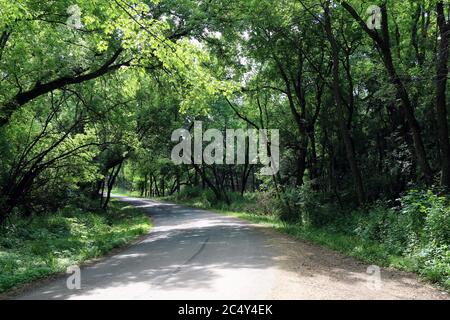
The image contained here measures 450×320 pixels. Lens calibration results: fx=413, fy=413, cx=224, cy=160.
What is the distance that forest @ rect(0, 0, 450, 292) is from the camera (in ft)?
33.5

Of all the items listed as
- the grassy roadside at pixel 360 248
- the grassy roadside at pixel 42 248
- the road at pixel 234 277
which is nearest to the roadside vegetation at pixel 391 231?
the grassy roadside at pixel 360 248

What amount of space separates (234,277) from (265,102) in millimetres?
22940

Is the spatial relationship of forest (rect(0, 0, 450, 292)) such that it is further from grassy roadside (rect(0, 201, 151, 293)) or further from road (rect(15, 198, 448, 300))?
road (rect(15, 198, 448, 300))

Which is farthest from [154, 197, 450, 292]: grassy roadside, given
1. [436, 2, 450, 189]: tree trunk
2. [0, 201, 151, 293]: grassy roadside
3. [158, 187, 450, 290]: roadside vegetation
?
[0, 201, 151, 293]: grassy roadside

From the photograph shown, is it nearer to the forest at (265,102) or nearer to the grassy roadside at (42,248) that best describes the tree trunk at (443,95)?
the forest at (265,102)

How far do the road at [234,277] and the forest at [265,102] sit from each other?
999 millimetres

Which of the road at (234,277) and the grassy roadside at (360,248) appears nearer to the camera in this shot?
the road at (234,277)

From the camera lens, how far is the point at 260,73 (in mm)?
25844

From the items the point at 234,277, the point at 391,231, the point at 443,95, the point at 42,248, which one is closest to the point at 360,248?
the point at 391,231

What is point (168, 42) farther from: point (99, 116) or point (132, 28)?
point (99, 116)

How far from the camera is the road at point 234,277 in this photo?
7395mm

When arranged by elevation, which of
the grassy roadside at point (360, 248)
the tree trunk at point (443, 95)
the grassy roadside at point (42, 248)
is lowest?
the grassy roadside at point (42, 248)

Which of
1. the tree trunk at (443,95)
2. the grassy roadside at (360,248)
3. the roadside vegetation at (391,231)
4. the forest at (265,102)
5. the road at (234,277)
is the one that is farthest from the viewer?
the tree trunk at (443,95)
